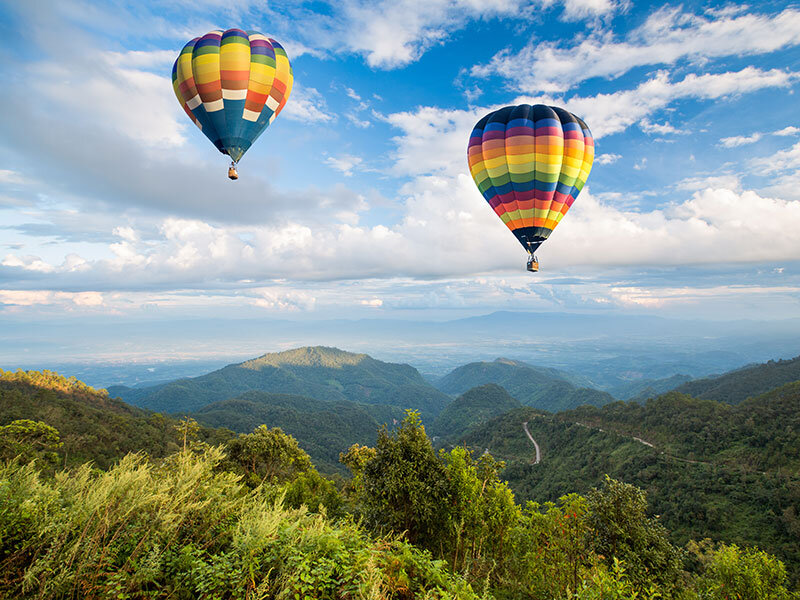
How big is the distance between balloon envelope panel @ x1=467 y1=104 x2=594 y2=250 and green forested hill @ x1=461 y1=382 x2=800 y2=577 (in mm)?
37893

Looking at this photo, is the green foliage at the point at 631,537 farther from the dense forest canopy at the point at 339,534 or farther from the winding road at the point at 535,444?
the winding road at the point at 535,444

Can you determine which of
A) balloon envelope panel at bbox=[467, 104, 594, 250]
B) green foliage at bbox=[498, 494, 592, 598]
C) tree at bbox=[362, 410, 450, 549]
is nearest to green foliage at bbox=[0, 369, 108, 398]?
tree at bbox=[362, 410, 450, 549]

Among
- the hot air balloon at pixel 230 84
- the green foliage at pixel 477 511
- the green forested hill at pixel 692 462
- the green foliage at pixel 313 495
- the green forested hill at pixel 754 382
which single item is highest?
the hot air balloon at pixel 230 84

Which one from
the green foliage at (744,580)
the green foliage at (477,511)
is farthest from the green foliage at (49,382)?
the green foliage at (744,580)

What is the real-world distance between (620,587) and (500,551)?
7862mm

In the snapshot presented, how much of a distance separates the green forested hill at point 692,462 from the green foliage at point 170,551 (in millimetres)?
46124

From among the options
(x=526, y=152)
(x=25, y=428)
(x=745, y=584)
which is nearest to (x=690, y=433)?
(x=745, y=584)

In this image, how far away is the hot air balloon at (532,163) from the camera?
21.7 m

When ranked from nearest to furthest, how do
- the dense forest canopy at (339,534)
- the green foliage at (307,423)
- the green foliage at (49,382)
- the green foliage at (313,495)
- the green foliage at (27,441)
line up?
the dense forest canopy at (339,534)
the green foliage at (313,495)
the green foliage at (27,441)
the green foliage at (49,382)
the green foliage at (307,423)

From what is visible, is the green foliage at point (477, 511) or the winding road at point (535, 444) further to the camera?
the winding road at point (535, 444)

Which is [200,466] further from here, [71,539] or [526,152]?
[526,152]

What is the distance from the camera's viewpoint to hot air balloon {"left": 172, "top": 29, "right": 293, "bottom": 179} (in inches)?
772

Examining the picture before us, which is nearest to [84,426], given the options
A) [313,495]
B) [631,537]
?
[313,495]

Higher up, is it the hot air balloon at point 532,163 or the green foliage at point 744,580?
the hot air balloon at point 532,163
